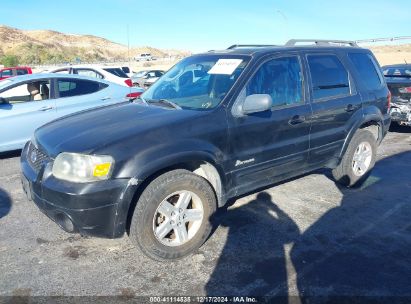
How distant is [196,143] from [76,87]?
193 inches

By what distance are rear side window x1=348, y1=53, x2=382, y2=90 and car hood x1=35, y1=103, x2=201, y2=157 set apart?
2.74 metres

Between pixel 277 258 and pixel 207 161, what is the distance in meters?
1.09

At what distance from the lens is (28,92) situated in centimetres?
697

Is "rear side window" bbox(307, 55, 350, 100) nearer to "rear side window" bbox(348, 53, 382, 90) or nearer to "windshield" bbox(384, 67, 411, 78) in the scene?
"rear side window" bbox(348, 53, 382, 90)

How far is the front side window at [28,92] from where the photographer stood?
6.79m

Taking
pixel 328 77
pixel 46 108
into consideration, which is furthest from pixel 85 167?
pixel 46 108

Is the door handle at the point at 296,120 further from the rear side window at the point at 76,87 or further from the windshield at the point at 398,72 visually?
the windshield at the point at 398,72

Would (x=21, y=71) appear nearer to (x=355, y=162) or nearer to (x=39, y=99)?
(x=39, y=99)

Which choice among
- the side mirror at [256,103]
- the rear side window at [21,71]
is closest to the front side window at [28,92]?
the side mirror at [256,103]

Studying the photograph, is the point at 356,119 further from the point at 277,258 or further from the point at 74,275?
the point at 74,275

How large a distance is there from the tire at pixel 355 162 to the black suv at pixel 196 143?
0.11 feet

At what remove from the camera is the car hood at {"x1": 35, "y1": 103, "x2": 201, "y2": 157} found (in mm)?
3188

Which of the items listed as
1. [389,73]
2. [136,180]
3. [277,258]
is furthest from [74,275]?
[389,73]

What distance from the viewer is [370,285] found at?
304 centimetres
